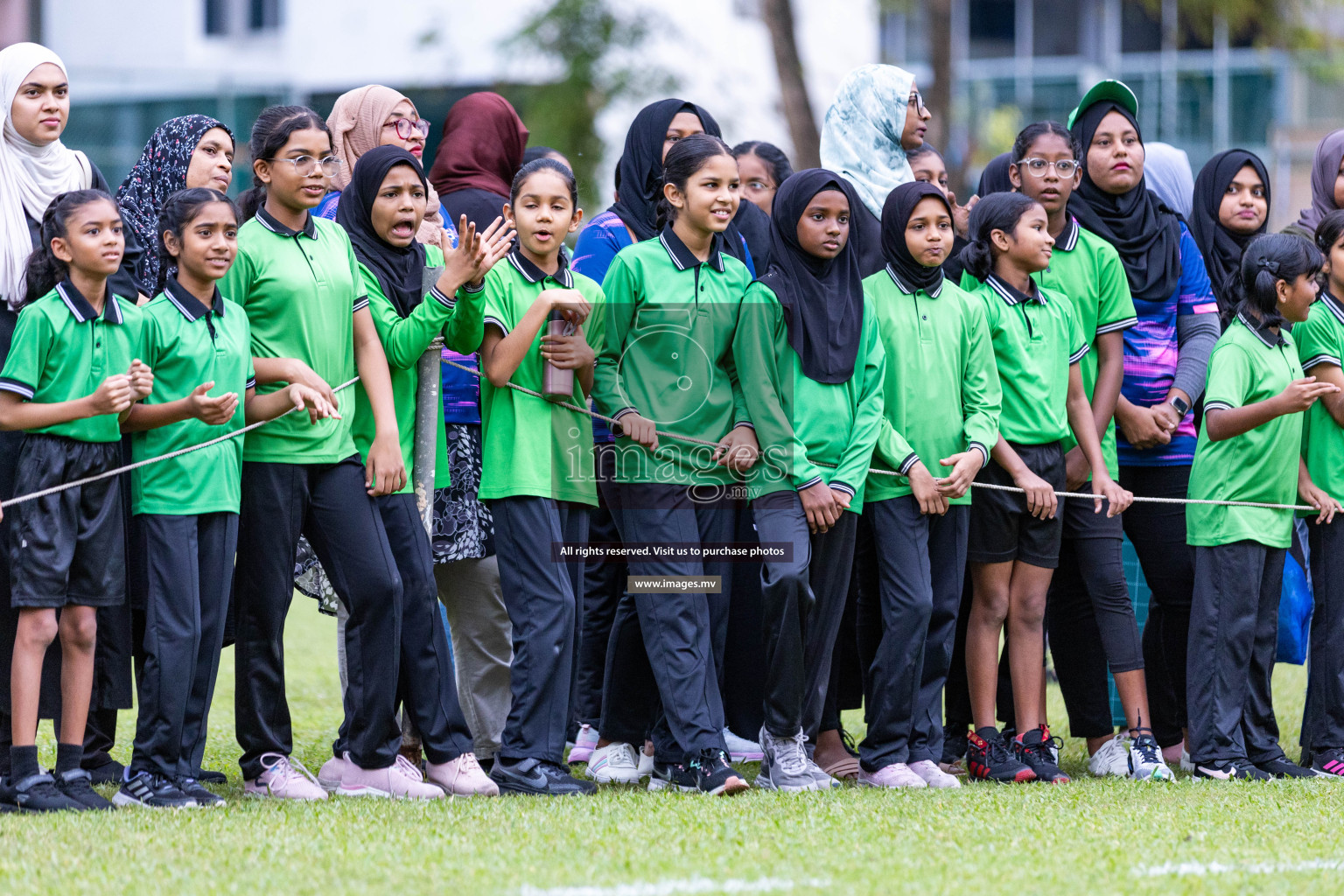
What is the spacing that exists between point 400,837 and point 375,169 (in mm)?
2055

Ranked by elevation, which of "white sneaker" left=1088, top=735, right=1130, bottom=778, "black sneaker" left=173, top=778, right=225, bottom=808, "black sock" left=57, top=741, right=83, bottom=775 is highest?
"black sock" left=57, top=741, right=83, bottom=775

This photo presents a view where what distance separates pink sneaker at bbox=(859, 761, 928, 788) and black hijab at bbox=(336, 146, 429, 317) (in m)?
2.10

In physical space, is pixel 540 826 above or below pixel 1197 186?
below

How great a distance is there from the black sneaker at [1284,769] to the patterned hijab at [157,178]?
412 centimetres

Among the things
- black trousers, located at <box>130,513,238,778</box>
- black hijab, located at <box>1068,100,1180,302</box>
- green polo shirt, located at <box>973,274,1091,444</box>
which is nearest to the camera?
black trousers, located at <box>130,513,238,778</box>

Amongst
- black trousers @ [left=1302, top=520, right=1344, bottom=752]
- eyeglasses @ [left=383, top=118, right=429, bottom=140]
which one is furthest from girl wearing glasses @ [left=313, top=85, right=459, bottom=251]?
black trousers @ [left=1302, top=520, right=1344, bottom=752]

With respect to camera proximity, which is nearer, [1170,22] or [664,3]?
[1170,22]

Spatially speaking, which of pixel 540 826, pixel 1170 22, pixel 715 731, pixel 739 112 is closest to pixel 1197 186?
pixel 715 731

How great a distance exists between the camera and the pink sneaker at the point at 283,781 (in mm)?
4840

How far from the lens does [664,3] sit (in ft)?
77.8

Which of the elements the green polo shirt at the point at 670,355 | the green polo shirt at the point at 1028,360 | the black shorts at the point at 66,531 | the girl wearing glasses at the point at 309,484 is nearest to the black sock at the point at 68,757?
the black shorts at the point at 66,531

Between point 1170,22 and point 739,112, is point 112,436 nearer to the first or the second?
point 739,112

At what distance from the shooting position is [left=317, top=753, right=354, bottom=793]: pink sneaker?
500cm

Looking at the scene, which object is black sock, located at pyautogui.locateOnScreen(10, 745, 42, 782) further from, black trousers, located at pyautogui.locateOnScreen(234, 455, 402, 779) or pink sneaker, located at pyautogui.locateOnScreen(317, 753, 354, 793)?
pink sneaker, located at pyautogui.locateOnScreen(317, 753, 354, 793)
